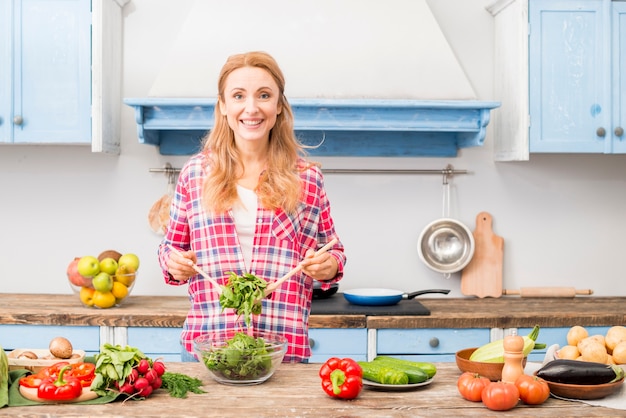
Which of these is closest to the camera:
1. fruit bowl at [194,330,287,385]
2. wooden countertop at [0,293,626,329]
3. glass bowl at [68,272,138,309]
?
fruit bowl at [194,330,287,385]

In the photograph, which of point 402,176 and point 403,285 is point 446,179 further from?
point 403,285

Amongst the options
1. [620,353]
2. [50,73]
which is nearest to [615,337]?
[620,353]

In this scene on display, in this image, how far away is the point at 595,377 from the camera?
191 centimetres

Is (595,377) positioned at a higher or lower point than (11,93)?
lower

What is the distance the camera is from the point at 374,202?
13.4ft

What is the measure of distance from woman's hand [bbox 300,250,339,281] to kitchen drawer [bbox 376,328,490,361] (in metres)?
1.20

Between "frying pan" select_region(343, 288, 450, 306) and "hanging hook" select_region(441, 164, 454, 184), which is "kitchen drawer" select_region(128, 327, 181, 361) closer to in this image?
"frying pan" select_region(343, 288, 450, 306)

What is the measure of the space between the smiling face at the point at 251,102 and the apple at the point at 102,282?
1.39 m

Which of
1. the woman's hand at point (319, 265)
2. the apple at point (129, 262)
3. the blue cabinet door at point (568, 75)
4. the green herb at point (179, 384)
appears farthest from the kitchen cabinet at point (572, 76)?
the green herb at point (179, 384)

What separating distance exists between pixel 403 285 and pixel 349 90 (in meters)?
1.09

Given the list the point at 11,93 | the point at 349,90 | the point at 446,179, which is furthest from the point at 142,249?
the point at 446,179

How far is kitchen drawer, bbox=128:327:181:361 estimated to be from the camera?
3.35 meters

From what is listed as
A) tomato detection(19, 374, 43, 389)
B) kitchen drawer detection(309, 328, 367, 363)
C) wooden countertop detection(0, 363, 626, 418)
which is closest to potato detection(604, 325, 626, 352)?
wooden countertop detection(0, 363, 626, 418)

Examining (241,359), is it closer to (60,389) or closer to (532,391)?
(60,389)
